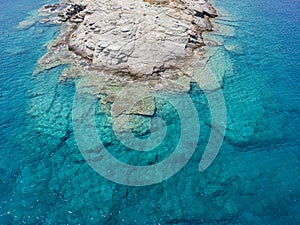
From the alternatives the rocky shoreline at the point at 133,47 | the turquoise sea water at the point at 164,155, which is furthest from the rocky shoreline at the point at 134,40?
the turquoise sea water at the point at 164,155

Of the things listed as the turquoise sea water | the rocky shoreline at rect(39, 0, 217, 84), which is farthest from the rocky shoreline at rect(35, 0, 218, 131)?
the turquoise sea water

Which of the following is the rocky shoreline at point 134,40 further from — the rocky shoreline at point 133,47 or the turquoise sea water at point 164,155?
the turquoise sea water at point 164,155

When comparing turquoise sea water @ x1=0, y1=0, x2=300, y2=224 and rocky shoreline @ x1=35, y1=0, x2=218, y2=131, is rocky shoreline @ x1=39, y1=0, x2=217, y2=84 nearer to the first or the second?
rocky shoreline @ x1=35, y1=0, x2=218, y2=131

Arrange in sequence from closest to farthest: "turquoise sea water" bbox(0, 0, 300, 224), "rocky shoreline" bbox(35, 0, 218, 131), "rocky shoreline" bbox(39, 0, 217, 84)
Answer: "turquoise sea water" bbox(0, 0, 300, 224)
"rocky shoreline" bbox(35, 0, 218, 131)
"rocky shoreline" bbox(39, 0, 217, 84)

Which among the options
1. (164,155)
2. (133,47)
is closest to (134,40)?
(133,47)

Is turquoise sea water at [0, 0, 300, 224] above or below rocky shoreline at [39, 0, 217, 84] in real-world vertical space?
below

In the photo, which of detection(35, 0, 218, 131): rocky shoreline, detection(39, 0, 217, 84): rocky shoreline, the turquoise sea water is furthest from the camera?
detection(39, 0, 217, 84): rocky shoreline

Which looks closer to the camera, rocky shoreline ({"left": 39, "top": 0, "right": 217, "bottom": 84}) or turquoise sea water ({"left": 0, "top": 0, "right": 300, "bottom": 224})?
turquoise sea water ({"left": 0, "top": 0, "right": 300, "bottom": 224})
